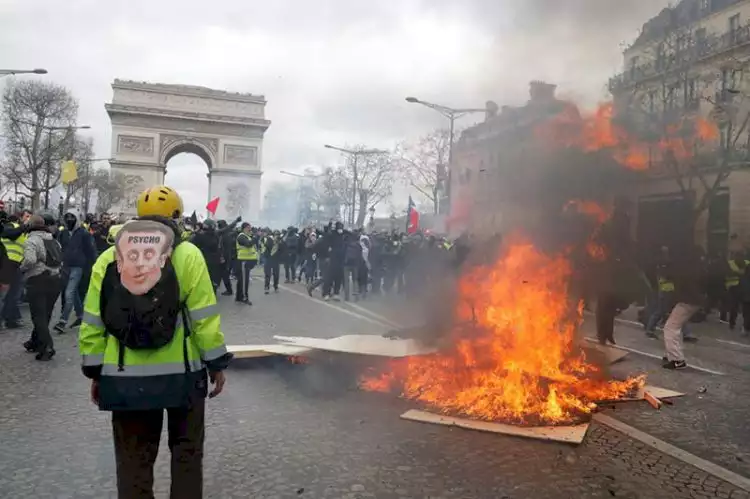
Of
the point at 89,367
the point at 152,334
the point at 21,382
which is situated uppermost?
the point at 152,334

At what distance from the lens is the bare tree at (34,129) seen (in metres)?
35.9

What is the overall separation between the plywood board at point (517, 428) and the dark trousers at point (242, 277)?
28.6 feet

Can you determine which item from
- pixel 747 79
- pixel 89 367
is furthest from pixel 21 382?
pixel 747 79

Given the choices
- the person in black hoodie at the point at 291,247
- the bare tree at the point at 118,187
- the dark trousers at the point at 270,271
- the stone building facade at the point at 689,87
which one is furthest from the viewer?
the bare tree at the point at 118,187

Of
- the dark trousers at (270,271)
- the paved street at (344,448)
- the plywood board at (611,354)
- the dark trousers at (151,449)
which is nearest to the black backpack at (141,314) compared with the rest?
the dark trousers at (151,449)

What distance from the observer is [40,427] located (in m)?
4.51

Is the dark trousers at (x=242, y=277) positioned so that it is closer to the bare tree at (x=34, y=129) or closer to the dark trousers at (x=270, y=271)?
the dark trousers at (x=270, y=271)

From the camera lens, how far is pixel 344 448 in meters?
4.20

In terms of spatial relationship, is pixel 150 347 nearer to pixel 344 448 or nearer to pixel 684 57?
pixel 344 448

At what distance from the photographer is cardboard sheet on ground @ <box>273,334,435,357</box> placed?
6.01 m

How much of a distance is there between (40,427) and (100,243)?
8.06 meters

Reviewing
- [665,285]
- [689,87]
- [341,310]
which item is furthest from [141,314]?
[689,87]

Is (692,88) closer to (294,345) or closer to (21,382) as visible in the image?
(294,345)

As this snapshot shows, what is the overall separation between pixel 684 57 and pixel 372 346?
26.8 feet
